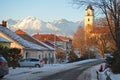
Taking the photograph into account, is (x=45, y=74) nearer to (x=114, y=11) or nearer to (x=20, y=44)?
(x=114, y=11)

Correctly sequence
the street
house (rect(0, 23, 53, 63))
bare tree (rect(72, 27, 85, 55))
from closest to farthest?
1. the street
2. house (rect(0, 23, 53, 63))
3. bare tree (rect(72, 27, 85, 55))

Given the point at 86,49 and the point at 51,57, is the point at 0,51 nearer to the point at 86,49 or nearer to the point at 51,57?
the point at 51,57

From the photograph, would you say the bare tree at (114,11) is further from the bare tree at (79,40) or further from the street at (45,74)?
the bare tree at (79,40)

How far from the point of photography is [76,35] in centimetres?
13275

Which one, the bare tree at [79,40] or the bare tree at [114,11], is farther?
the bare tree at [79,40]

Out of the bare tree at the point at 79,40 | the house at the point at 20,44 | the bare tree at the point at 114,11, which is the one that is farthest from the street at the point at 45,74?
the bare tree at the point at 79,40

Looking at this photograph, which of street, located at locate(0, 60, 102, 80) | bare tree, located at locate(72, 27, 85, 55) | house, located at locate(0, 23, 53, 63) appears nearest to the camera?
street, located at locate(0, 60, 102, 80)

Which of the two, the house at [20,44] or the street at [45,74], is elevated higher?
the house at [20,44]

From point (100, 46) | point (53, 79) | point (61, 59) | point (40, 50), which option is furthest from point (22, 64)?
point (100, 46)

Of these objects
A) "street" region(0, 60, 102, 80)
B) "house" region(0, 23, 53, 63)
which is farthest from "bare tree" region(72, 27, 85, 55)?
"street" region(0, 60, 102, 80)

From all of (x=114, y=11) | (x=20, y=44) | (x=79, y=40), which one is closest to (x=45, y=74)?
(x=114, y=11)

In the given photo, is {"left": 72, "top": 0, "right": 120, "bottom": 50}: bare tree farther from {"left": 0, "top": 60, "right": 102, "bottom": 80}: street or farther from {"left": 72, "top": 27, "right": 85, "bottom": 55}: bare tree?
{"left": 72, "top": 27, "right": 85, "bottom": 55}: bare tree

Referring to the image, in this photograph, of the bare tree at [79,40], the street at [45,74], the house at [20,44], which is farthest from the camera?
the bare tree at [79,40]

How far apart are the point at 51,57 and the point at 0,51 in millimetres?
46033
